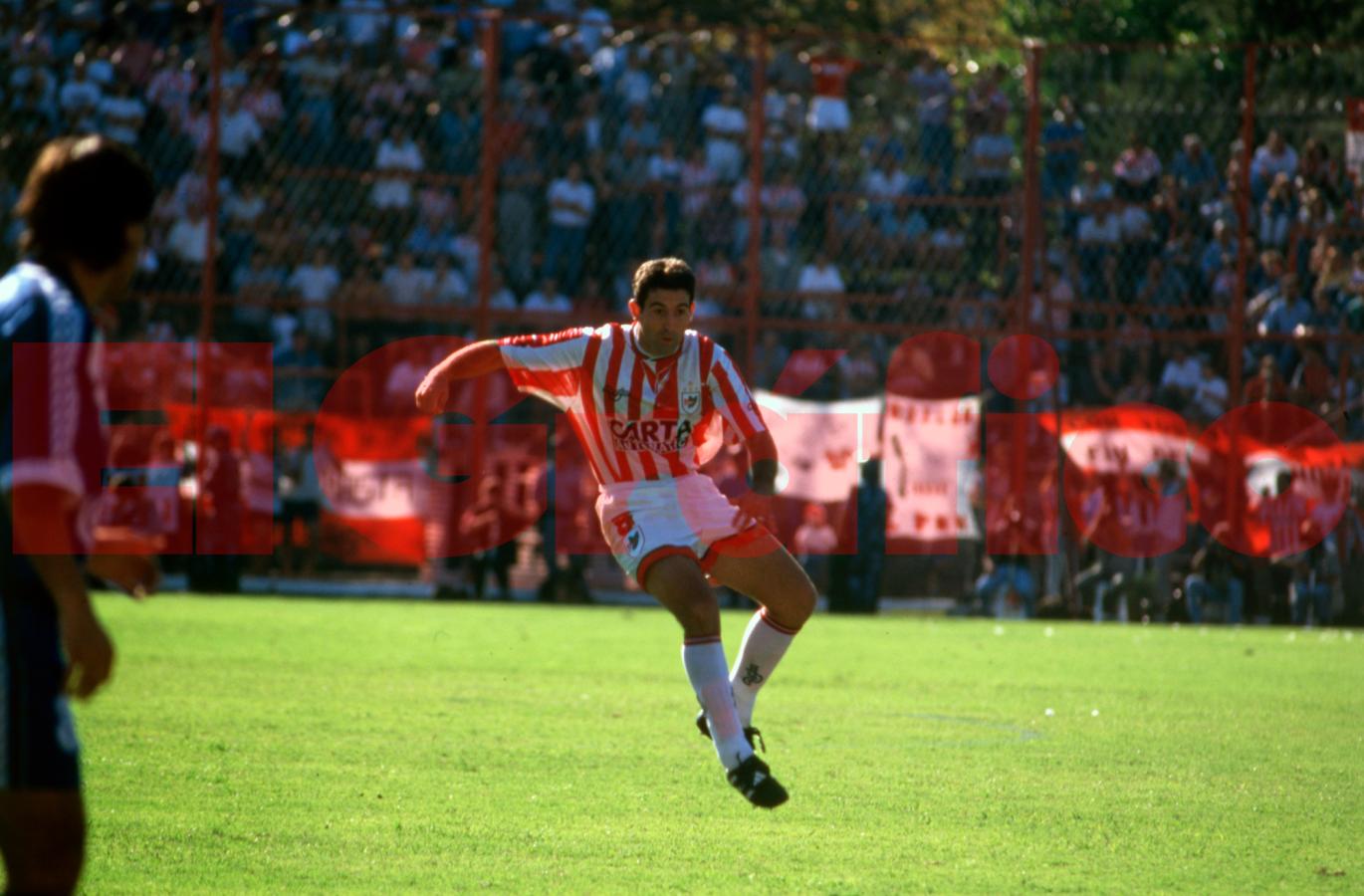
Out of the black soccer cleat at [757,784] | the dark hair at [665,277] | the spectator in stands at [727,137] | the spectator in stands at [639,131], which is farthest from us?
the spectator in stands at [639,131]

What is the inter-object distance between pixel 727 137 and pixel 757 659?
1398 cm

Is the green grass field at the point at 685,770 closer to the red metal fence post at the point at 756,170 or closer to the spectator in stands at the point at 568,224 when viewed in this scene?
the red metal fence post at the point at 756,170

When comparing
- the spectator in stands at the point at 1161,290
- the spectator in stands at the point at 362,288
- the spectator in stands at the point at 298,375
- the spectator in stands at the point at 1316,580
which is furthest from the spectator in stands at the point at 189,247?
the spectator in stands at the point at 1316,580

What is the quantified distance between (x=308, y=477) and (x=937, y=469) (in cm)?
689

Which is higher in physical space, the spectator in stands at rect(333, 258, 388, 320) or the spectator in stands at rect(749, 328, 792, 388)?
the spectator in stands at rect(333, 258, 388, 320)

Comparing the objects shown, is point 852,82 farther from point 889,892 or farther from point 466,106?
point 889,892

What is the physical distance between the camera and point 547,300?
20.7 meters

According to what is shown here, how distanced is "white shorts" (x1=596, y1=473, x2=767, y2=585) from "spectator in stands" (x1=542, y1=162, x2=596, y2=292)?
43.5 ft

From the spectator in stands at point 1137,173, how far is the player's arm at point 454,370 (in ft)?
46.4

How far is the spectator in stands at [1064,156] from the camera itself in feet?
68.0

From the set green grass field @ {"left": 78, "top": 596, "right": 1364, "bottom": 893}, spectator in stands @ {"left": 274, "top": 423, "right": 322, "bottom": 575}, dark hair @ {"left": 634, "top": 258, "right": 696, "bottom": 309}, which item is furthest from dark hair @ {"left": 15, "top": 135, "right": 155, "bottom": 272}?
spectator in stands @ {"left": 274, "top": 423, "right": 322, "bottom": 575}

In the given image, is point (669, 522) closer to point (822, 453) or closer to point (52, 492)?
point (52, 492)

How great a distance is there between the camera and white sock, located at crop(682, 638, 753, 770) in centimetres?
694

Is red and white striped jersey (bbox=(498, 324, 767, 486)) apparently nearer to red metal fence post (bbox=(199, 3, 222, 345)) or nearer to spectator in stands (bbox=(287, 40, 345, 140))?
red metal fence post (bbox=(199, 3, 222, 345))
